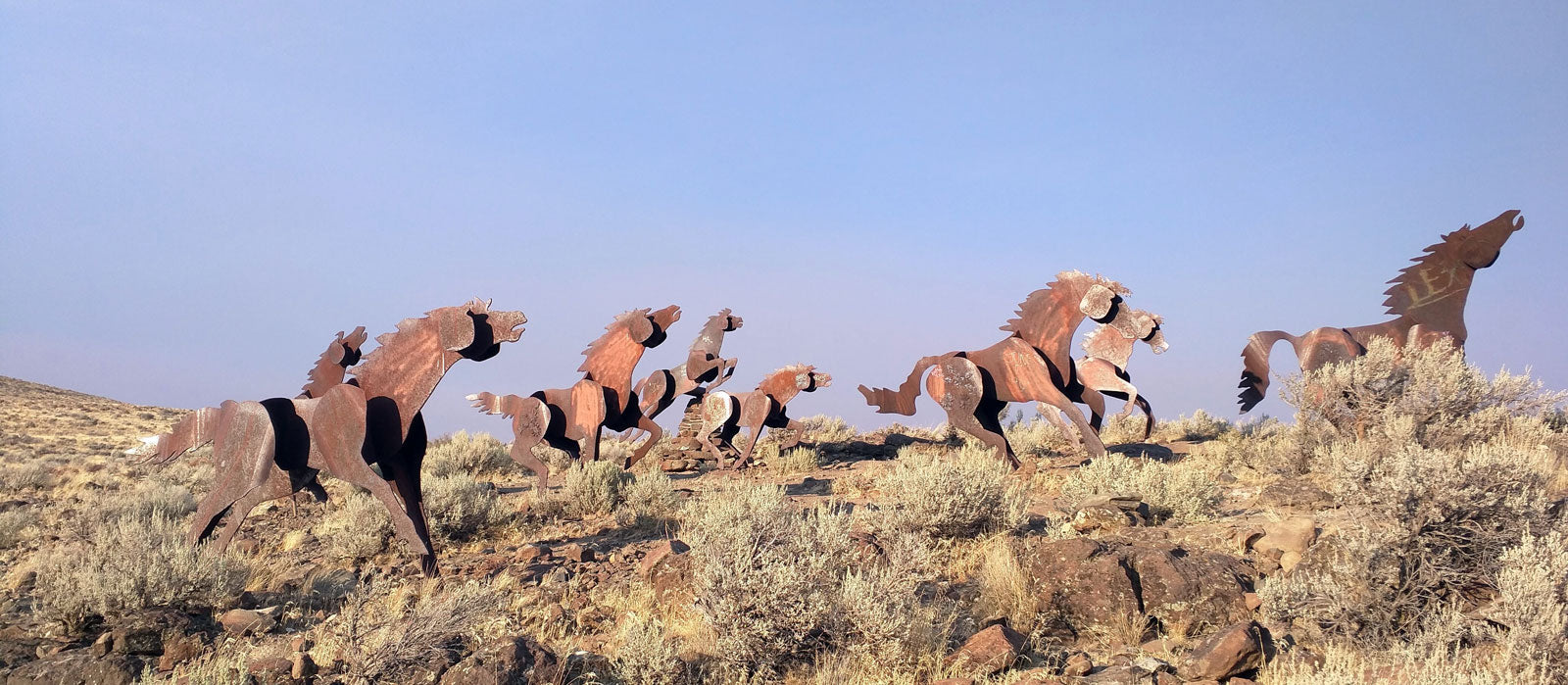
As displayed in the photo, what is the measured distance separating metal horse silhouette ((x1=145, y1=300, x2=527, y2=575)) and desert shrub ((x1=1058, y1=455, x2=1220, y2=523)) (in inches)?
233

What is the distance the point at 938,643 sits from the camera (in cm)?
538

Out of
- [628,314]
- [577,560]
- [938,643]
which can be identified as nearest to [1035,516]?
[938,643]

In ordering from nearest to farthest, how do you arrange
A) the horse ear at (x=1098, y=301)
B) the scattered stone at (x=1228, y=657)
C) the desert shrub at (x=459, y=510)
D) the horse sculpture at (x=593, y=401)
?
the scattered stone at (x=1228, y=657), the desert shrub at (x=459, y=510), the horse ear at (x=1098, y=301), the horse sculpture at (x=593, y=401)

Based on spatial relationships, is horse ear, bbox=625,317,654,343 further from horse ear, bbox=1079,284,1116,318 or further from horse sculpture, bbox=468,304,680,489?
horse ear, bbox=1079,284,1116,318

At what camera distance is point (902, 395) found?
1345cm

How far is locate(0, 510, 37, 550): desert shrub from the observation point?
10.3m

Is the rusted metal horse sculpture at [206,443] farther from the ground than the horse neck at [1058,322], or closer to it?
closer to it

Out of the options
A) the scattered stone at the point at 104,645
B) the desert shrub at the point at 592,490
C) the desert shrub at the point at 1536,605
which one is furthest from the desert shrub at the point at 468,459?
the desert shrub at the point at 1536,605

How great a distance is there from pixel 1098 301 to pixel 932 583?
5787 mm

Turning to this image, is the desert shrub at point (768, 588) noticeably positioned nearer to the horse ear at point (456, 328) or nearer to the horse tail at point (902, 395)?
the horse ear at point (456, 328)

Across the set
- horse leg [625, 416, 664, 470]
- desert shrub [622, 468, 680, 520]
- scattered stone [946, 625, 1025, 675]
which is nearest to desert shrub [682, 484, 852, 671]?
scattered stone [946, 625, 1025, 675]

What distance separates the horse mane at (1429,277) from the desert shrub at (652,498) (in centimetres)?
1090

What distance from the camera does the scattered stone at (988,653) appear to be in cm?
511

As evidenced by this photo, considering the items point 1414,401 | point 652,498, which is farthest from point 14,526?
point 1414,401
